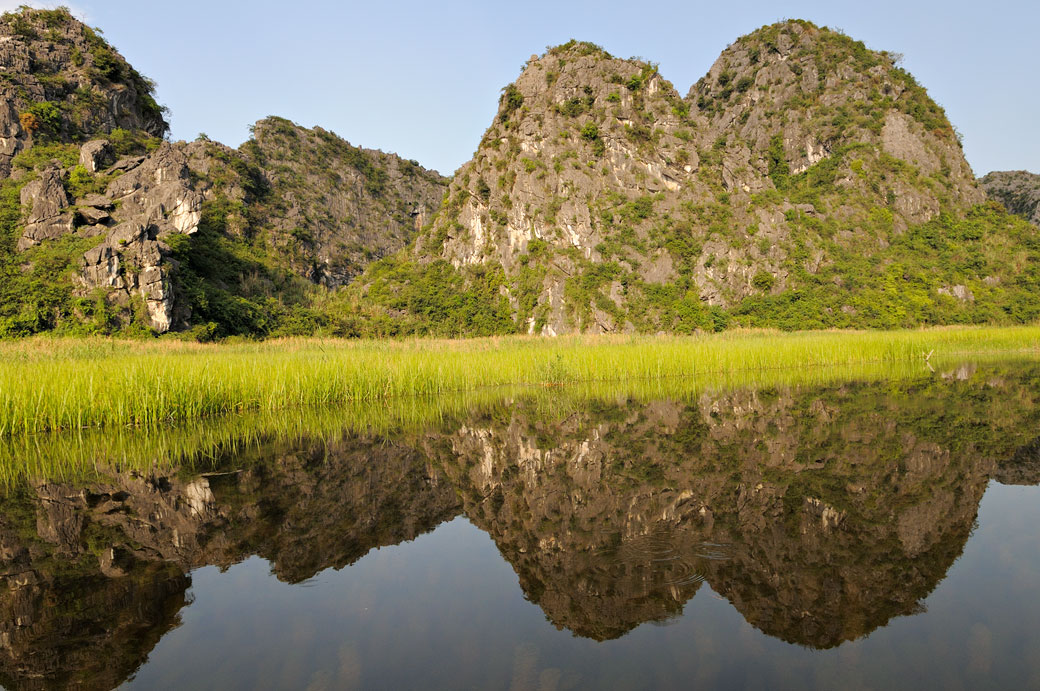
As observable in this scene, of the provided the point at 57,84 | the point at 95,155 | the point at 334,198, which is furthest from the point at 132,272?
the point at 334,198

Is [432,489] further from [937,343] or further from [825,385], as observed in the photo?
[937,343]

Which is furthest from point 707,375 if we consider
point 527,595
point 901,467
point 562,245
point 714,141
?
point 714,141

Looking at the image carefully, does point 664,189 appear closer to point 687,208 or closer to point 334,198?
point 687,208

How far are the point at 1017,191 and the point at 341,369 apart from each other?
107 metres

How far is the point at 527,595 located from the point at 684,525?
1.83 meters

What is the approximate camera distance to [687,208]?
5016 centimetres

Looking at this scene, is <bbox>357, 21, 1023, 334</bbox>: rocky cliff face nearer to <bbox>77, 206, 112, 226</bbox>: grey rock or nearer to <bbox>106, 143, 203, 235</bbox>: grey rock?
<bbox>106, 143, 203, 235</bbox>: grey rock

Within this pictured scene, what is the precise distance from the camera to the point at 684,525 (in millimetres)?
5402

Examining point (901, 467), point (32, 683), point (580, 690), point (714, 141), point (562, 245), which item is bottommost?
point (32, 683)

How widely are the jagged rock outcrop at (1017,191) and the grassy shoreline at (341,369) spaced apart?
228 ft

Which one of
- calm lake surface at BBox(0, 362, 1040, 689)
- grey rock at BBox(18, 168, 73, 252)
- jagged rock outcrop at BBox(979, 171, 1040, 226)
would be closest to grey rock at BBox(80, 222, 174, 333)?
grey rock at BBox(18, 168, 73, 252)

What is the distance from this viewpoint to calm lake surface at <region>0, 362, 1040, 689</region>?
3.46 metres

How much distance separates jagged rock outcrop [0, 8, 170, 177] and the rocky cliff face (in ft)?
89.2

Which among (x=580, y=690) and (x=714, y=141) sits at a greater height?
(x=714, y=141)
